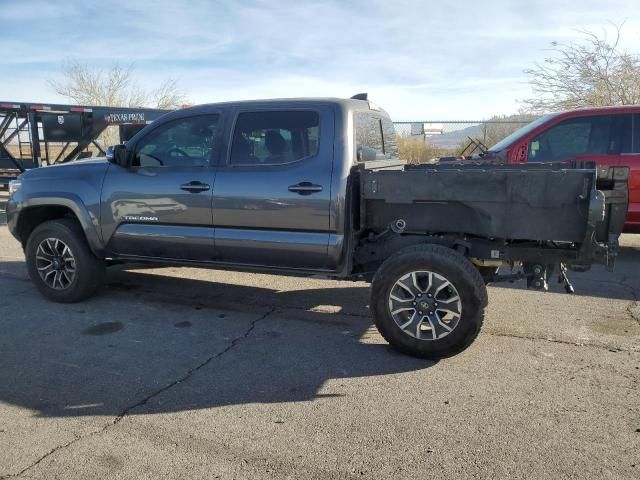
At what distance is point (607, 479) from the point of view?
2.53 m

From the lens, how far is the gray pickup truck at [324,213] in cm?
381

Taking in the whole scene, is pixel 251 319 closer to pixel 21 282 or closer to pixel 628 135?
pixel 21 282

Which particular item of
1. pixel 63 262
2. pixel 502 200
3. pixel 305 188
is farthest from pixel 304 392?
pixel 63 262

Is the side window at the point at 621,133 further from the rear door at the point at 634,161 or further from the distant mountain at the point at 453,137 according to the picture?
the distant mountain at the point at 453,137

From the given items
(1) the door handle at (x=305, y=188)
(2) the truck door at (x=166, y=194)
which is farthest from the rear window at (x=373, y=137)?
(2) the truck door at (x=166, y=194)

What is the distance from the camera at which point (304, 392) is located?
347 centimetres

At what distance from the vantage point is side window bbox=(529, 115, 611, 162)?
700 cm

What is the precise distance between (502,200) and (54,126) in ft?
46.0

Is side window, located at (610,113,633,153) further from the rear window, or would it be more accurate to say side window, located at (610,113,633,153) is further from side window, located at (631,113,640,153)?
the rear window

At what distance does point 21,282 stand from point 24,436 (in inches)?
150

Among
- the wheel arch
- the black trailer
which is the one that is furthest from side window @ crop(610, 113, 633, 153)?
the black trailer

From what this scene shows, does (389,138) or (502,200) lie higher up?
(389,138)

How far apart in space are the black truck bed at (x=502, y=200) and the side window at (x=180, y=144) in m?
1.54

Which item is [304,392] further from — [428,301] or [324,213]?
[324,213]
